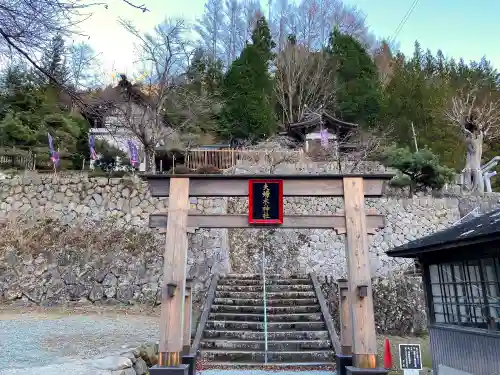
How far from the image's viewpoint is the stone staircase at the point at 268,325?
8062mm

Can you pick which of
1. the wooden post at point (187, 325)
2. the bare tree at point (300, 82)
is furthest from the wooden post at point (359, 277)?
the bare tree at point (300, 82)

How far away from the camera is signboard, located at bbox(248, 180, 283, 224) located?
612cm

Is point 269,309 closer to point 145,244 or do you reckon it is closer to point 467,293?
point 467,293

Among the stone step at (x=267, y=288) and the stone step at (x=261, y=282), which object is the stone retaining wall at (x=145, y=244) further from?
the stone step at (x=267, y=288)

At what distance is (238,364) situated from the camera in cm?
762

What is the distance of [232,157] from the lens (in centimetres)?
1925

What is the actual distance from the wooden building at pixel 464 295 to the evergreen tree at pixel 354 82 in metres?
19.7

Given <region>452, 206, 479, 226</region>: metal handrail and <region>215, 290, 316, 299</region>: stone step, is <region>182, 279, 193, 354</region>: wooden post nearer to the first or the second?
<region>215, 290, 316, 299</region>: stone step

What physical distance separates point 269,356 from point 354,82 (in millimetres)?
23097

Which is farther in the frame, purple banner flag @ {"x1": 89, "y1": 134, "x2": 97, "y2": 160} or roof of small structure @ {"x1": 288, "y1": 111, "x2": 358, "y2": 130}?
roof of small structure @ {"x1": 288, "y1": 111, "x2": 358, "y2": 130}

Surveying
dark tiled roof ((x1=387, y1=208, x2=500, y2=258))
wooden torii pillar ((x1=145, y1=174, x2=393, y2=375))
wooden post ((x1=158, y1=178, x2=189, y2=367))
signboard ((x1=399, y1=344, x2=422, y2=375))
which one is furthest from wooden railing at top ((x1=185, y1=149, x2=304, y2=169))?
signboard ((x1=399, y1=344, x2=422, y2=375))

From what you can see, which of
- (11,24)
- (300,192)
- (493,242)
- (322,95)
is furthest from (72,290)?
(322,95)

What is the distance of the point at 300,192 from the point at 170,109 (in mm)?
14131

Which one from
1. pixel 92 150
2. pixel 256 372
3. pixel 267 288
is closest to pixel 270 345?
pixel 256 372
